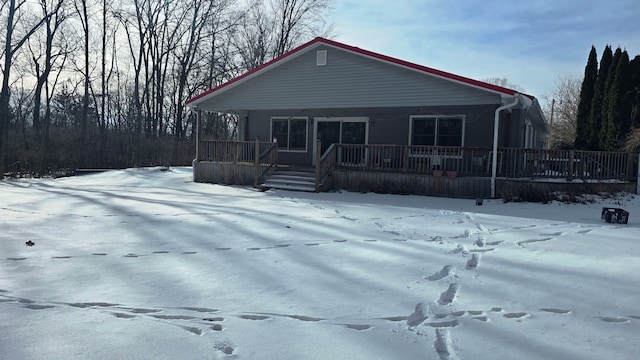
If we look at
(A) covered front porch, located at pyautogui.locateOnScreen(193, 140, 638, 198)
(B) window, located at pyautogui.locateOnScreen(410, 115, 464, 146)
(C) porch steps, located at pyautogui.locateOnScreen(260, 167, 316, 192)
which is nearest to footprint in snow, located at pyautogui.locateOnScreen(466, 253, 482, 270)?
(A) covered front porch, located at pyautogui.locateOnScreen(193, 140, 638, 198)

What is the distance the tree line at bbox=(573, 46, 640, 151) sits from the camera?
15.7 meters

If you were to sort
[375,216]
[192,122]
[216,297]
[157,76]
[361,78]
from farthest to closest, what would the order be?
[192,122] → [157,76] → [361,78] → [375,216] → [216,297]

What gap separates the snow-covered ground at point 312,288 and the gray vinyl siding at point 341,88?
584cm

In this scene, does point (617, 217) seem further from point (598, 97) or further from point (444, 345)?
point (598, 97)

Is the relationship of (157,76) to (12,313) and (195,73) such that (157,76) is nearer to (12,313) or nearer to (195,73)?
(195,73)

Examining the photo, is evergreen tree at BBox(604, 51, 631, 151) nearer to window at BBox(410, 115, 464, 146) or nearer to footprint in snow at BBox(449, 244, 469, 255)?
window at BBox(410, 115, 464, 146)

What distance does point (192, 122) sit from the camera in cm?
3906

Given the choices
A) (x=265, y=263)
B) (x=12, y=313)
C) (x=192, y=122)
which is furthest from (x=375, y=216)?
(x=192, y=122)

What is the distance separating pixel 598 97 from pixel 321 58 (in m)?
11.7

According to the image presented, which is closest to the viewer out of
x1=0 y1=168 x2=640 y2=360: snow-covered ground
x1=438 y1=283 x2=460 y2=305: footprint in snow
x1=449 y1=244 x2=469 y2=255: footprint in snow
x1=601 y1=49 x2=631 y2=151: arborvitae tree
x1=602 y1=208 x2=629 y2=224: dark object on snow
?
x1=0 y1=168 x2=640 y2=360: snow-covered ground

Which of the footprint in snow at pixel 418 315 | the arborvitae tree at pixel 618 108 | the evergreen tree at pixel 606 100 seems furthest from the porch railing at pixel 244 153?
the evergreen tree at pixel 606 100

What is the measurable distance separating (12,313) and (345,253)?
11.1 ft

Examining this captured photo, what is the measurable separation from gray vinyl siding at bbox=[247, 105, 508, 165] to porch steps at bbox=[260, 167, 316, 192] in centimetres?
228

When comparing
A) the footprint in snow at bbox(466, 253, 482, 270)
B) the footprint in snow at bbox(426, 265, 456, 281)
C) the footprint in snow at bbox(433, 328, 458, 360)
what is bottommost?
the footprint in snow at bbox(433, 328, 458, 360)
